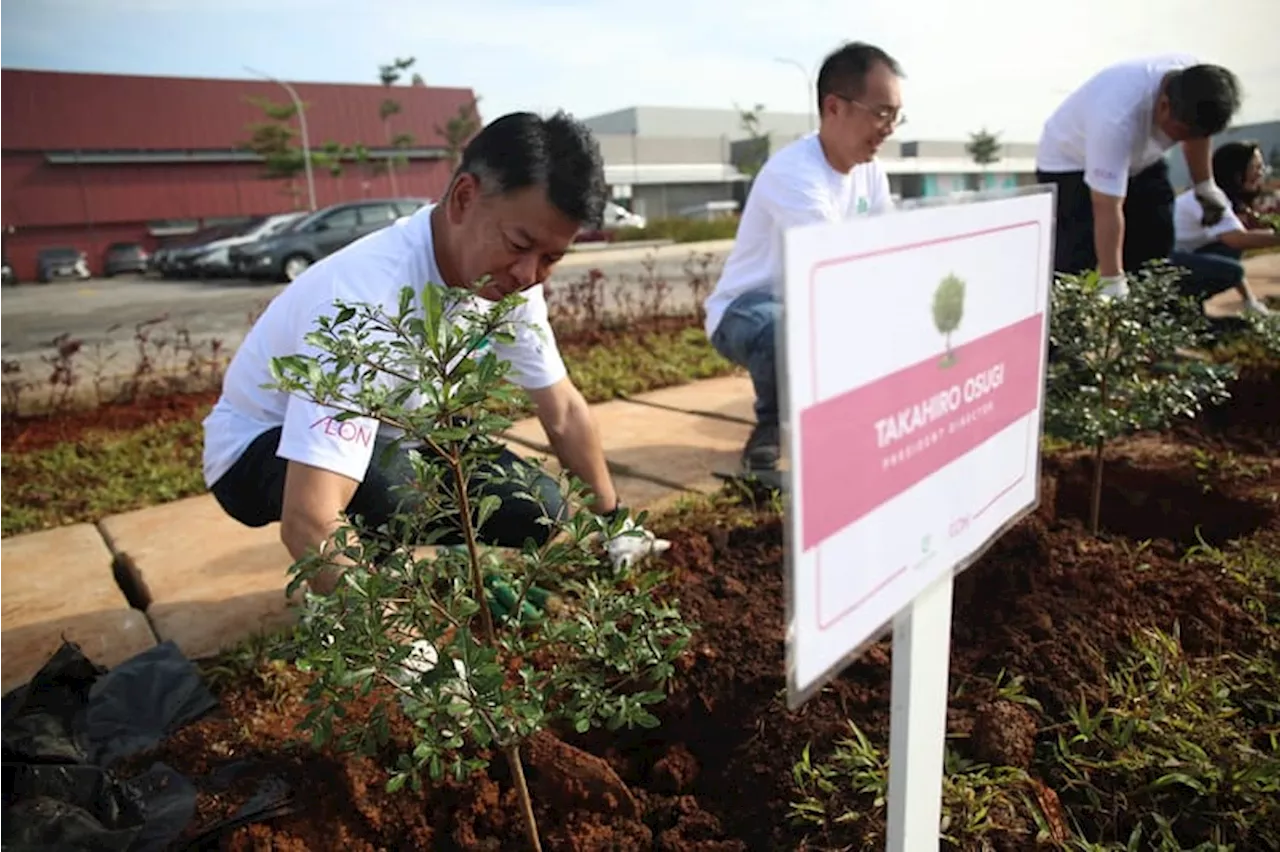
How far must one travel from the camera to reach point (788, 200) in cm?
314

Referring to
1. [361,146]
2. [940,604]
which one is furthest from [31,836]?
[361,146]

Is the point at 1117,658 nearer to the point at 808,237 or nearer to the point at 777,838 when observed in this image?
the point at 777,838

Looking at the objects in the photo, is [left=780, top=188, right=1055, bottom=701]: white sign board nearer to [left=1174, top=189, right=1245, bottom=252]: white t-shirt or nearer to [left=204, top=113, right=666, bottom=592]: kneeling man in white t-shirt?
[left=204, top=113, right=666, bottom=592]: kneeling man in white t-shirt

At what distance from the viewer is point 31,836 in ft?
4.15

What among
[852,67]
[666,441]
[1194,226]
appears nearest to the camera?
[852,67]

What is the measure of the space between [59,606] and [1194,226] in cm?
584

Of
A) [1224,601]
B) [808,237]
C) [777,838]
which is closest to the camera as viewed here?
[808,237]

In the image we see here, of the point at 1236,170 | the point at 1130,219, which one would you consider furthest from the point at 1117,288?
the point at 1236,170

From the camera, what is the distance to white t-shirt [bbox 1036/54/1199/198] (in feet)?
12.0

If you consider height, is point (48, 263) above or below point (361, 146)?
below

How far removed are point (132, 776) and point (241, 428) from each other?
2.95 feet

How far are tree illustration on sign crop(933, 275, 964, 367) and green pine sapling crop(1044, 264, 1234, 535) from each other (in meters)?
1.40

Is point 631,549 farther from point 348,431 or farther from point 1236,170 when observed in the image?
point 1236,170

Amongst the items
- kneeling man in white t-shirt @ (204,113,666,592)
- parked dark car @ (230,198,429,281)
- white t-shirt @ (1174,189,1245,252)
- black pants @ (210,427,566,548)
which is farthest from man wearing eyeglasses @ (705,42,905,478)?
parked dark car @ (230,198,429,281)
